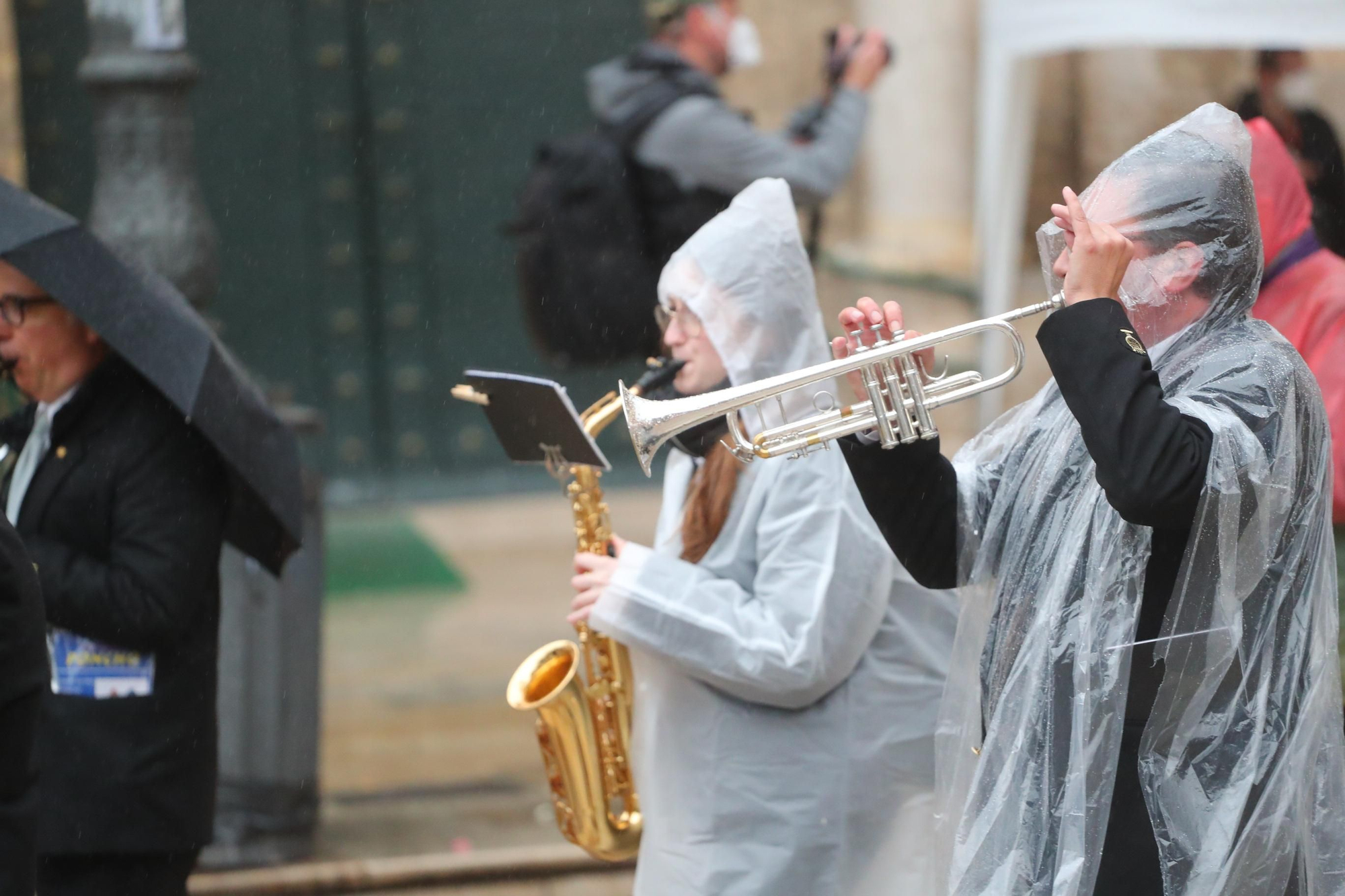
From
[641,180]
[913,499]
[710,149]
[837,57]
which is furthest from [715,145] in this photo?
[913,499]

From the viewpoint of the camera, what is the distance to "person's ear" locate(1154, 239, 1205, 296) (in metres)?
2.53

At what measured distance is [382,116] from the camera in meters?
7.89

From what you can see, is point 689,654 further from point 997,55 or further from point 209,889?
point 997,55

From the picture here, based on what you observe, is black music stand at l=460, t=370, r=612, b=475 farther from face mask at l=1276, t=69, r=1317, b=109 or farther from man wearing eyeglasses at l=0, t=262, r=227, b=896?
face mask at l=1276, t=69, r=1317, b=109

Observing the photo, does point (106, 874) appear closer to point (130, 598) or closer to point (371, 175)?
point (130, 598)

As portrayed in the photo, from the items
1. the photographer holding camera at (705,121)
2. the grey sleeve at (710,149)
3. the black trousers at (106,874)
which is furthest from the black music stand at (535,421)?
the grey sleeve at (710,149)

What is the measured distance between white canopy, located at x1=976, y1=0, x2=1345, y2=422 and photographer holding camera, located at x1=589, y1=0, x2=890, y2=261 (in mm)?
473

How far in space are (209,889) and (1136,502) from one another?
10.1ft

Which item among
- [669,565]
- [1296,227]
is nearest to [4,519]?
[669,565]

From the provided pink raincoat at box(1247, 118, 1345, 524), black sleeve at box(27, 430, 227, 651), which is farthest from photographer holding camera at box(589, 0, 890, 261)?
black sleeve at box(27, 430, 227, 651)

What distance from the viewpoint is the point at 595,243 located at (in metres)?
5.41

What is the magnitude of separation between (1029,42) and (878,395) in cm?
309

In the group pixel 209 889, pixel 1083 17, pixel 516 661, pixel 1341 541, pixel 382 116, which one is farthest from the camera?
pixel 382 116

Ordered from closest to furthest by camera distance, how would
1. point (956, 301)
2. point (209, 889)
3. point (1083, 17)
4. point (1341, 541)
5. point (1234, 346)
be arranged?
point (1234, 346)
point (1341, 541)
point (209, 889)
point (1083, 17)
point (956, 301)
